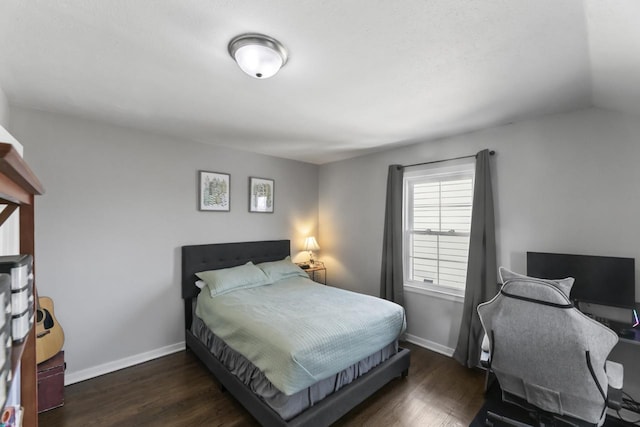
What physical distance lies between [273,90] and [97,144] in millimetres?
1944

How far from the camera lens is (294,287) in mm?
3291

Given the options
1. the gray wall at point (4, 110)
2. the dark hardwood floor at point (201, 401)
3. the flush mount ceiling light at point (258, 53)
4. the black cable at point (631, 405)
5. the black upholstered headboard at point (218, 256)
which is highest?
the flush mount ceiling light at point (258, 53)

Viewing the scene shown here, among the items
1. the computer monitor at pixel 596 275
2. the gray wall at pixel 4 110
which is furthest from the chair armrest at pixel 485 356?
the gray wall at pixel 4 110

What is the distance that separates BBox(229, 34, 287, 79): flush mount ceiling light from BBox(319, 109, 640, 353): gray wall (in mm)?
2324

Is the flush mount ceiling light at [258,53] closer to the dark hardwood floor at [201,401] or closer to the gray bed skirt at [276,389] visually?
the gray bed skirt at [276,389]

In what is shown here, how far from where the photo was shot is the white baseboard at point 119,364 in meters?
2.55

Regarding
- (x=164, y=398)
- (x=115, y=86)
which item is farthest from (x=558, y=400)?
(x=115, y=86)

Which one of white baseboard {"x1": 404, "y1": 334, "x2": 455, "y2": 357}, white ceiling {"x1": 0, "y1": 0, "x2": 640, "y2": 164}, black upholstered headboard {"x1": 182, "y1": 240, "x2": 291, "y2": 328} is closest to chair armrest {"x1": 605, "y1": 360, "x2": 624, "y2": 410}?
white baseboard {"x1": 404, "y1": 334, "x2": 455, "y2": 357}

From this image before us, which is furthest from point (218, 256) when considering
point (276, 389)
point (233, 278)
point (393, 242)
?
point (393, 242)

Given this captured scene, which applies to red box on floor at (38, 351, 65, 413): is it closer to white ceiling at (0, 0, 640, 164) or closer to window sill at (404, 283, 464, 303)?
white ceiling at (0, 0, 640, 164)

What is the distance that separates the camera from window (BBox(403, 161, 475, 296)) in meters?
3.10

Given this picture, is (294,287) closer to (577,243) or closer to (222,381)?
(222,381)

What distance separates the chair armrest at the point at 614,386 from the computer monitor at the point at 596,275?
0.55m

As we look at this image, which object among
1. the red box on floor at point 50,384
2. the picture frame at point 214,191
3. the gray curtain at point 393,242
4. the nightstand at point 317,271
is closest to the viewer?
the red box on floor at point 50,384
